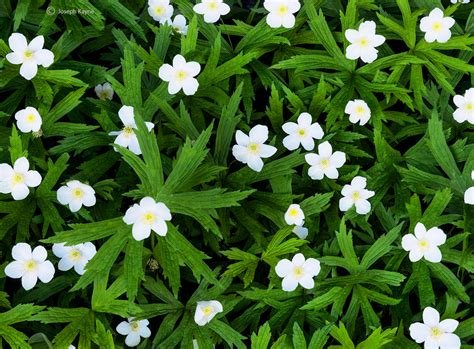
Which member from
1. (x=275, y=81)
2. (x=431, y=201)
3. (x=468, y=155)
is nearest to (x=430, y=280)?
(x=431, y=201)

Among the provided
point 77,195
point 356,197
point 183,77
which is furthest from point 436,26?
point 77,195

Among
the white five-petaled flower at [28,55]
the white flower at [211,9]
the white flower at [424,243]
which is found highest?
the white flower at [211,9]

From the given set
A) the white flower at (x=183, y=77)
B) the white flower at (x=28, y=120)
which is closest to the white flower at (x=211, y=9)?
the white flower at (x=183, y=77)

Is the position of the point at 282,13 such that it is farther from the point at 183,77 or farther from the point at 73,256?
the point at 73,256

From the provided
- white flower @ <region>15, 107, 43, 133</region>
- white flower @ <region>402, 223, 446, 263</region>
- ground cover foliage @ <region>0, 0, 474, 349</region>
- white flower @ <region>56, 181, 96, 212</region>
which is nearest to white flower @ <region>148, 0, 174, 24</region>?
ground cover foliage @ <region>0, 0, 474, 349</region>

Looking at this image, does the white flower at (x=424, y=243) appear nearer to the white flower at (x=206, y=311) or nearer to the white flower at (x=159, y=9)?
the white flower at (x=206, y=311)
